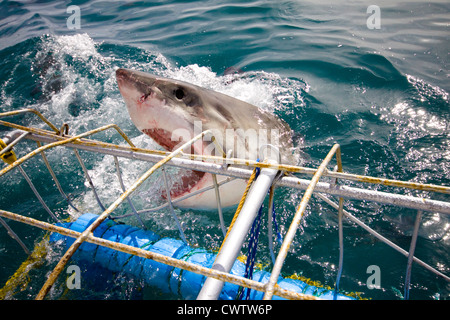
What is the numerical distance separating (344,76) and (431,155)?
2042 mm

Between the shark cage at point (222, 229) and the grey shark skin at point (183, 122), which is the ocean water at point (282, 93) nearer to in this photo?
the shark cage at point (222, 229)

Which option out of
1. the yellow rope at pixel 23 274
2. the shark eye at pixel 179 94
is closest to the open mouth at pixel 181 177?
the shark eye at pixel 179 94

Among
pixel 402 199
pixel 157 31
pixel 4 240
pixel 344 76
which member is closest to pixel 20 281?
pixel 4 240

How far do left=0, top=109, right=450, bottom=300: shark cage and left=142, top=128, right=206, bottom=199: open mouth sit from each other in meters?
0.33

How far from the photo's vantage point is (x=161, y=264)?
5.21 ft

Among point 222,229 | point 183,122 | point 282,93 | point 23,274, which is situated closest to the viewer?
point 222,229

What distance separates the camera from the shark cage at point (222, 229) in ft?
2.62

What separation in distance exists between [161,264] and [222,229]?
0.42m

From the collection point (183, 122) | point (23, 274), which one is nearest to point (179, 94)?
point (183, 122)

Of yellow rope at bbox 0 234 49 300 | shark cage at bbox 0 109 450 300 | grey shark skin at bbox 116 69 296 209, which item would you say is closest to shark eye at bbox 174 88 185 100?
grey shark skin at bbox 116 69 296 209

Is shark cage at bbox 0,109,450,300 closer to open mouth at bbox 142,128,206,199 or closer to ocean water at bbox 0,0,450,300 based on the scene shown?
ocean water at bbox 0,0,450,300

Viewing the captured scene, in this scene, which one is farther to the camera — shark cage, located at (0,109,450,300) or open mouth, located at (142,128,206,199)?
open mouth, located at (142,128,206,199)

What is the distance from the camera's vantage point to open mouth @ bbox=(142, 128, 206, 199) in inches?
74.1

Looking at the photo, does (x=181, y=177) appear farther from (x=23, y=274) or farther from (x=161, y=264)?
(x=23, y=274)
